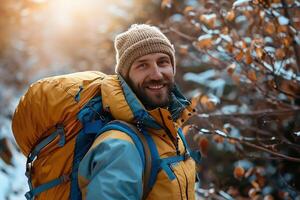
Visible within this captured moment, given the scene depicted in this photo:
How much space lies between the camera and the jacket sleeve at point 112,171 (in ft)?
7.26

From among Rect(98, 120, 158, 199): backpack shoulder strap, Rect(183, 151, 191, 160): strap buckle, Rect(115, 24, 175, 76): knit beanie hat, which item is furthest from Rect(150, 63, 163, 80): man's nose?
Rect(183, 151, 191, 160): strap buckle

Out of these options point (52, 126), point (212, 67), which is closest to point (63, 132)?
point (52, 126)

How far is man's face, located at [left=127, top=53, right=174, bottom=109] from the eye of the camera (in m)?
2.79

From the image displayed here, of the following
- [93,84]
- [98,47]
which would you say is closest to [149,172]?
[93,84]

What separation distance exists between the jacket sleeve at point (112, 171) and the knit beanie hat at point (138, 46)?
733 millimetres

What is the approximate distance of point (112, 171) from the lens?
225 cm

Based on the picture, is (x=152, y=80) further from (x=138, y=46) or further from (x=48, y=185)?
(x=48, y=185)

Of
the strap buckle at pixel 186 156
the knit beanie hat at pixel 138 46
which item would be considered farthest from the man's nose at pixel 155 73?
the strap buckle at pixel 186 156

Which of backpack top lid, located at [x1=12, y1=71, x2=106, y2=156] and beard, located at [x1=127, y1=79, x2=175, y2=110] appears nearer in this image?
backpack top lid, located at [x1=12, y1=71, x2=106, y2=156]

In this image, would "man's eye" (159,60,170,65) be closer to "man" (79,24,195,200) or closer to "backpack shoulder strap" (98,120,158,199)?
"man" (79,24,195,200)

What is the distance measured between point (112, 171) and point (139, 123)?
15.6 inches

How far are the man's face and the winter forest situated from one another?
1.18m

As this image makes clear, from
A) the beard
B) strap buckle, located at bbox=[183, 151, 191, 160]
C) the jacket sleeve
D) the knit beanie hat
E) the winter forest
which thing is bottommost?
the winter forest

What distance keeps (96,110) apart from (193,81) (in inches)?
337
